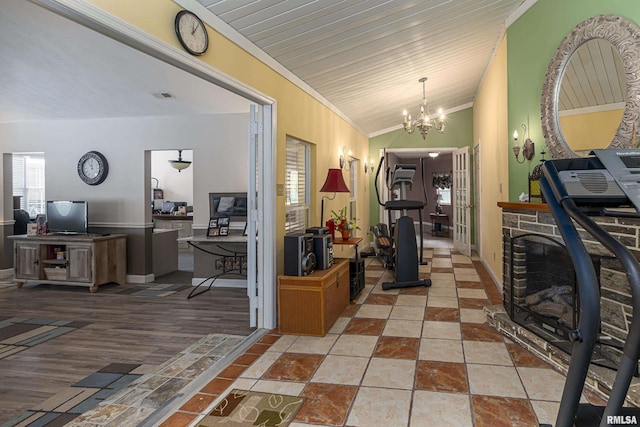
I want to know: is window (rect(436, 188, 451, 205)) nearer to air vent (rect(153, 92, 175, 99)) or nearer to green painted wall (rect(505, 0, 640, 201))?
green painted wall (rect(505, 0, 640, 201))

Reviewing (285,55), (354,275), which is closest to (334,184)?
(354,275)

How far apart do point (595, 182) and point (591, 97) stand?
2068mm

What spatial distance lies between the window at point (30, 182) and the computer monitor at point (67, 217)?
11.2ft

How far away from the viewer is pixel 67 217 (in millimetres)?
5812

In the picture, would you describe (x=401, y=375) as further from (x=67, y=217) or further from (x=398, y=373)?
(x=67, y=217)

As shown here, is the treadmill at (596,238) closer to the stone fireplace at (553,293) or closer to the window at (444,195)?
the stone fireplace at (553,293)

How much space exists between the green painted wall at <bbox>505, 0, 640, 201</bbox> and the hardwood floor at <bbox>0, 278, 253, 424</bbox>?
3209 mm

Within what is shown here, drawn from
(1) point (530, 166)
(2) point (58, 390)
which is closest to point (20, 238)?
(2) point (58, 390)

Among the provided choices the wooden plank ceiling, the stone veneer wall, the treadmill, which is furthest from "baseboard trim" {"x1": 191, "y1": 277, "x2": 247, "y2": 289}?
the treadmill

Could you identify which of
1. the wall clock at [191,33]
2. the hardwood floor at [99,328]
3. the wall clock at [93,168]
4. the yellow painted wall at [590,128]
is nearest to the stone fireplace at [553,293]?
the yellow painted wall at [590,128]

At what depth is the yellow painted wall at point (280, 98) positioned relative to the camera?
2.17 meters

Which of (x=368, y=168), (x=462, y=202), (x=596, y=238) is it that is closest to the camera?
(x=596, y=238)

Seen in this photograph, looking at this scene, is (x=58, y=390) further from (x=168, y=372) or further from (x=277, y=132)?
(x=277, y=132)

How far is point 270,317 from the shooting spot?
3.65 meters
